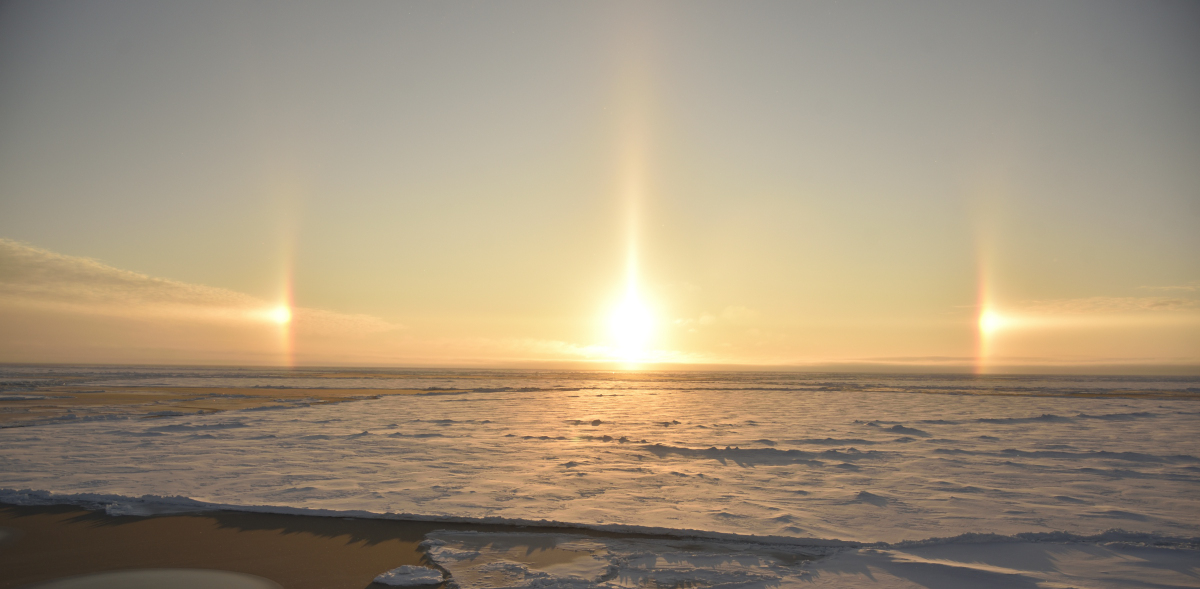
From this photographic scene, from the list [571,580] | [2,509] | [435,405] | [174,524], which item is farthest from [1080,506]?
[435,405]

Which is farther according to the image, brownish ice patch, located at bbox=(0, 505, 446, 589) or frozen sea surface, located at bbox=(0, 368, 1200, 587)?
frozen sea surface, located at bbox=(0, 368, 1200, 587)

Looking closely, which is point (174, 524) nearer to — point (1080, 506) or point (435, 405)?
point (1080, 506)

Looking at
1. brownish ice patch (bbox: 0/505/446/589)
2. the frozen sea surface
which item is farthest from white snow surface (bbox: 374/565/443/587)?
the frozen sea surface

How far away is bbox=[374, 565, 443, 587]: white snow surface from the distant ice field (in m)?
1.83

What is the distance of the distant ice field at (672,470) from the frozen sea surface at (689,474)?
0.16ft

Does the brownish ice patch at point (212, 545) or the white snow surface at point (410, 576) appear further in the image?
the brownish ice patch at point (212, 545)

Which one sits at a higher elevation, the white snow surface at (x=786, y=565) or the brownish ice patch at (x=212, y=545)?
the white snow surface at (x=786, y=565)

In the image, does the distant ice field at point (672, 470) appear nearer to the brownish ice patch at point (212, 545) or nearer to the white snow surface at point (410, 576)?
the brownish ice patch at point (212, 545)

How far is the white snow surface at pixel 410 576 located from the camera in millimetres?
5387

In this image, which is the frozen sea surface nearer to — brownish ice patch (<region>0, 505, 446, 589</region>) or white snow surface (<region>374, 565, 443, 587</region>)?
brownish ice patch (<region>0, 505, 446, 589</region>)

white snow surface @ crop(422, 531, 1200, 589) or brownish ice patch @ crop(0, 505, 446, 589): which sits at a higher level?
white snow surface @ crop(422, 531, 1200, 589)

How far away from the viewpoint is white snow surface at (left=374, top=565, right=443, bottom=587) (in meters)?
5.39

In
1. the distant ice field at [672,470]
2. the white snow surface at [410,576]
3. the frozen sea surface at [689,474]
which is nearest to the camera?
the white snow surface at [410,576]

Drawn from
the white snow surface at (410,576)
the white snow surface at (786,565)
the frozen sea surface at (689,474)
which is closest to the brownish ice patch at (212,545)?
the white snow surface at (410,576)
